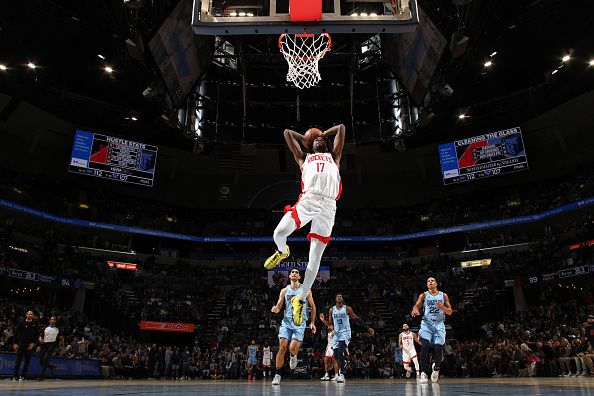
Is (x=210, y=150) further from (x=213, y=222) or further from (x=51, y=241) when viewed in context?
(x=51, y=241)

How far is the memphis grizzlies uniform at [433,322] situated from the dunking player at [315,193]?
432 centimetres

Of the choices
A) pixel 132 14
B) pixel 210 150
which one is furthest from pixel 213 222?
pixel 132 14

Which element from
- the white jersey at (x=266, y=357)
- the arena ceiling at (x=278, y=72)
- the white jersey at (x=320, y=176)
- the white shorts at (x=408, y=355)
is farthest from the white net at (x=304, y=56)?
the white jersey at (x=266, y=357)

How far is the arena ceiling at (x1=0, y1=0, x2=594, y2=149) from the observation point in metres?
19.1

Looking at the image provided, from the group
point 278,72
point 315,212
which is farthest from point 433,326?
point 278,72

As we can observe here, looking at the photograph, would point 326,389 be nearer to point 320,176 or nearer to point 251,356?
point 320,176

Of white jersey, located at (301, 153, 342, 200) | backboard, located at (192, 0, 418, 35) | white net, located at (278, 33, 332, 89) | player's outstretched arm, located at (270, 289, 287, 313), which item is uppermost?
white net, located at (278, 33, 332, 89)

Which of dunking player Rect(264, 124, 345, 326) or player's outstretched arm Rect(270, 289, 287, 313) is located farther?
player's outstretched arm Rect(270, 289, 287, 313)

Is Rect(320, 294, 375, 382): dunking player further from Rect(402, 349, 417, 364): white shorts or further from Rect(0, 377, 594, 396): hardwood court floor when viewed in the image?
Rect(0, 377, 594, 396): hardwood court floor

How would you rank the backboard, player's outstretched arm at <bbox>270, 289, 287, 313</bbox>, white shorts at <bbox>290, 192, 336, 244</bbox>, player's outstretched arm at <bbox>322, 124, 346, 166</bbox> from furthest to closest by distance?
the backboard → player's outstretched arm at <bbox>270, 289, 287, 313</bbox> → player's outstretched arm at <bbox>322, 124, 346, 166</bbox> → white shorts at <bbox>290, 192, 336, 244</bbox>

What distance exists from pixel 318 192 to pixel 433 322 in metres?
5.21

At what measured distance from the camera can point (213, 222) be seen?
40.6 m

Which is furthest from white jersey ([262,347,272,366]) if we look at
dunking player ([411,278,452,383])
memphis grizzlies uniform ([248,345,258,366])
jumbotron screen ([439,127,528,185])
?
jumbotron screen ([439,127,528,185])

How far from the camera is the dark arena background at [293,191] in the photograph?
15.4 meters
